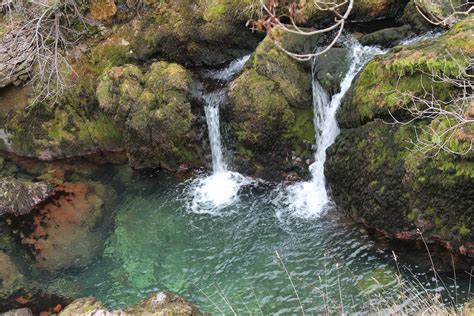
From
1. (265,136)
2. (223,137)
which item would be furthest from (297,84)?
(223,137)

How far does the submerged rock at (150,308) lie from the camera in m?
5.71

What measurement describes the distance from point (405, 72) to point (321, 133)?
2326 millimetres

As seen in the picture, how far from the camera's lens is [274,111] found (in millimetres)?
9492

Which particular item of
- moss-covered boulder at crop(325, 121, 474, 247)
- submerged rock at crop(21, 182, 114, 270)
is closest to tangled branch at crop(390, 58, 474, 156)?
moss-covered boulder at crop(325, 121, 474, 247)

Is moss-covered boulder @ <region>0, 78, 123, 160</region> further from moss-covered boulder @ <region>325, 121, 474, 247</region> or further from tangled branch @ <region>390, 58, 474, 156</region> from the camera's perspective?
tangled branch @ <region>390, 58, 474, 156</region>

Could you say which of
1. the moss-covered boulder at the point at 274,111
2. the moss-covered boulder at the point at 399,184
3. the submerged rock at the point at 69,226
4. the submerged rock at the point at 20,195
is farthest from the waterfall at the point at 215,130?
the submerged rock at the point at 20,195

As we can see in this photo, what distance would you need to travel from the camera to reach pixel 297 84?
31.6 ft

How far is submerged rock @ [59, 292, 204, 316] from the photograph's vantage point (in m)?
5.71

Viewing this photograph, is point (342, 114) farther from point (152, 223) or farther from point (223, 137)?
point (152, 223)

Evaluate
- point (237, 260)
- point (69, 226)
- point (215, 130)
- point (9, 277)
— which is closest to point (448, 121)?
point (237, 260)

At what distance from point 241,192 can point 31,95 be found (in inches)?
247

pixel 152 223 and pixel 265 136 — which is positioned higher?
pixel 265 136

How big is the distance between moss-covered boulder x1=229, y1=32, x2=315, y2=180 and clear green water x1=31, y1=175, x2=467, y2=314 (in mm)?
721

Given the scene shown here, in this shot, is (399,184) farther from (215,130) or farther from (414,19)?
(215,130)
